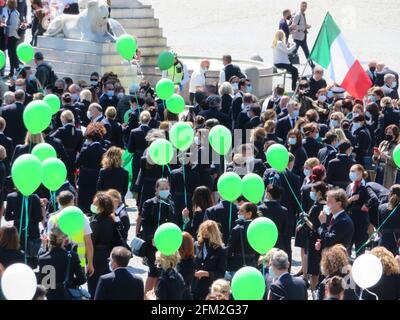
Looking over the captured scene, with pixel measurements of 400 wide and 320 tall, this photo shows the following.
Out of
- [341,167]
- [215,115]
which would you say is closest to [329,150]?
[341,167]

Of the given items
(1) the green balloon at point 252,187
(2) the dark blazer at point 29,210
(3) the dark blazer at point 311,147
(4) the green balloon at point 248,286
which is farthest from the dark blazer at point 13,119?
(4) the green balloon at point 248,286

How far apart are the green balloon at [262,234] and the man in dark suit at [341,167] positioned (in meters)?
3.97

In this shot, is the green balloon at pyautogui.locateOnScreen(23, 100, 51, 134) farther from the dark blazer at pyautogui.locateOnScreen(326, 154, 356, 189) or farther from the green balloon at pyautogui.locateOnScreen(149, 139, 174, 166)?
the dark blazer at pyautogui.locateOnScreen(326, 154, 356, 189)

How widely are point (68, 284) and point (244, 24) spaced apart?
79.2 feet

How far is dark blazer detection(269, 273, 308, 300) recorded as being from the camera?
10.6m

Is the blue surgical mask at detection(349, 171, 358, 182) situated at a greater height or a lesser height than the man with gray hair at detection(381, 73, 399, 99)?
lesser

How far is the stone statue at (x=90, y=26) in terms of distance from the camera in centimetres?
2345

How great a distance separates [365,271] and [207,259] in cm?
229

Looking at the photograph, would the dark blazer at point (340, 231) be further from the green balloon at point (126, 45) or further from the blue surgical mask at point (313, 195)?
the green balloon at point (126, 45)

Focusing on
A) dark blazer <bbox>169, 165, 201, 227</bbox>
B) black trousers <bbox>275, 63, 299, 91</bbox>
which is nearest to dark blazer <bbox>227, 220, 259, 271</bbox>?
dark blazer <bbox>169, 165, 201, 227</bbox>

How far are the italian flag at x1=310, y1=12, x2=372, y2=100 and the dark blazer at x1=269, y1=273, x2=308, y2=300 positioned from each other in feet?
29.0

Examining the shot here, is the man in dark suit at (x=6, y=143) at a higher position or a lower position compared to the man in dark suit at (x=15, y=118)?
lower

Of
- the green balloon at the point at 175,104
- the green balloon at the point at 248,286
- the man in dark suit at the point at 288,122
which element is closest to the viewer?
the green balloon at the point at 248,286
